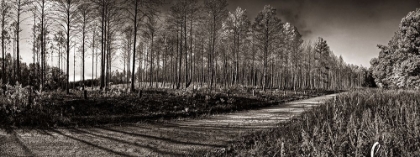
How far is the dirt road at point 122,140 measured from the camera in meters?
5.07

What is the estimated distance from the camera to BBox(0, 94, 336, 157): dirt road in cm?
507

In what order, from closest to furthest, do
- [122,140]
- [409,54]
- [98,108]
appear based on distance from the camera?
[122,140] < [98,108] < [409,54]

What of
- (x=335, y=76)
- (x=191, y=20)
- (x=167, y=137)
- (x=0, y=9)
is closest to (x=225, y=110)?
(x=167, y=137)

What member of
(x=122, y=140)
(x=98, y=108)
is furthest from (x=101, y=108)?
(x=122, y=140)

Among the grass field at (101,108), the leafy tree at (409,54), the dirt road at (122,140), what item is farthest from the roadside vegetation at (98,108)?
the leafy tree at (409,54)

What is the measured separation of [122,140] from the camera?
594 centimetres

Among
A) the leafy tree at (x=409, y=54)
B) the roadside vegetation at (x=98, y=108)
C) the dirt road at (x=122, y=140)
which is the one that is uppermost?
the leafy tree at (x=409, y=54)

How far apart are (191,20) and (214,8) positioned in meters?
2.58

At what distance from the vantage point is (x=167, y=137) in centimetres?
628

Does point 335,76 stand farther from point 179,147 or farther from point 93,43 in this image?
point 179,147

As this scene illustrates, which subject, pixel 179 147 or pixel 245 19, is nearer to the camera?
pixel 179 147

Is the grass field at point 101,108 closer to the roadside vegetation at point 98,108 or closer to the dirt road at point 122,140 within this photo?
the roadside vegetation at point 98,108

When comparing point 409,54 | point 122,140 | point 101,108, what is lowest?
point 122,140

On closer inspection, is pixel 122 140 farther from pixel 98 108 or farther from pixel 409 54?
pixel 409 54
